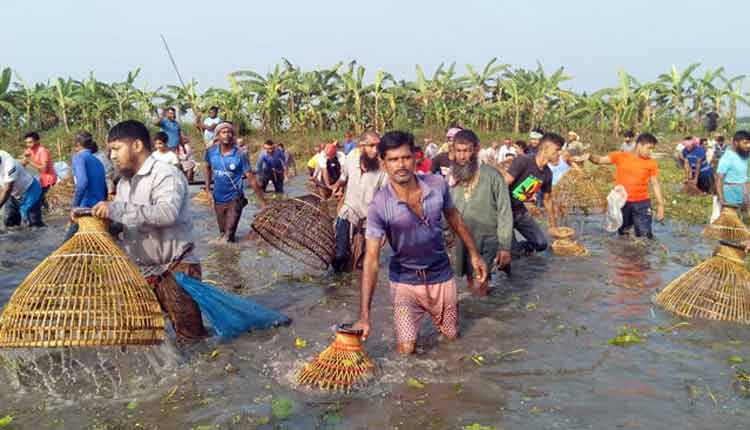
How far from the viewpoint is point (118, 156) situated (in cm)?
477

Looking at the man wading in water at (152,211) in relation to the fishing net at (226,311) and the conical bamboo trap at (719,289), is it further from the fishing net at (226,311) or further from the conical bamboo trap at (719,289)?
the conical bamboo trap at (719,289)

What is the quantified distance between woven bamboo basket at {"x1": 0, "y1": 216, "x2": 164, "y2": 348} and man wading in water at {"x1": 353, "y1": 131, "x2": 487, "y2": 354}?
1.37 m

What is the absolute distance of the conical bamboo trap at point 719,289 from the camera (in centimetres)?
617

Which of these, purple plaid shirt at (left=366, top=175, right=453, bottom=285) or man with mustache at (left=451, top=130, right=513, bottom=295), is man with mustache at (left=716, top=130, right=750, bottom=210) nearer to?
man with mustache at (left=451, top=130, right=513, bottom=295)

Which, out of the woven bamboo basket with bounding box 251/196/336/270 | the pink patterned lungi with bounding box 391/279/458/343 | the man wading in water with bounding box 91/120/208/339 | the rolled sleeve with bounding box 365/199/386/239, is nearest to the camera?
the man wading in water with bounding box 91/120/208/339

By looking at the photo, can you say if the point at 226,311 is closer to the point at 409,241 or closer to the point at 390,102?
the point at 409,241

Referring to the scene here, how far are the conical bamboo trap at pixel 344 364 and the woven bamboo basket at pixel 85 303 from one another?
1.06 meters

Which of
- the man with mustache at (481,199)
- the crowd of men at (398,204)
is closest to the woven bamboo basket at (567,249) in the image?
the crowd of men at (398,204)

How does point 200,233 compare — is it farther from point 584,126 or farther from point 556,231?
point 584,126

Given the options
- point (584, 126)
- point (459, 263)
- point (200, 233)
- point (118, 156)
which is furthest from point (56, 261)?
point (584, 126)

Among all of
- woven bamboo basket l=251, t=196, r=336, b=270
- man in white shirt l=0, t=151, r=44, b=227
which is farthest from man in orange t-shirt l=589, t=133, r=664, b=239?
man in white shirt l=0, t=151, r=44, b=227

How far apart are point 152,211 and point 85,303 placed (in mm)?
753

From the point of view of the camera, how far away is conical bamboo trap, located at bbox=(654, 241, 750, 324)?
617 cm

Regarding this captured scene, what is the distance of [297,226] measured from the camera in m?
7.83
